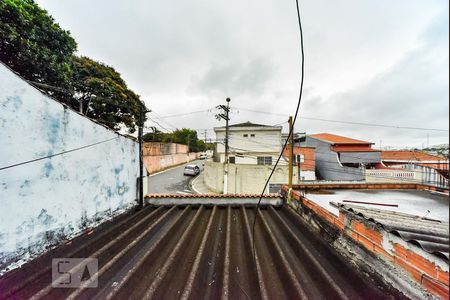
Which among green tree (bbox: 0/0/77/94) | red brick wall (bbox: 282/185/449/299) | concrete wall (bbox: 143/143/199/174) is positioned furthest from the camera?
concrete wall (bbox: 143/143/199/174)

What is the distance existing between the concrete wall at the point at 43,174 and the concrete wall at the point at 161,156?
1574 cm

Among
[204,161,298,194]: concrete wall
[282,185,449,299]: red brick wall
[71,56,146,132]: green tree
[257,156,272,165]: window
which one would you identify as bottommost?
[204,161,298,194]: concrete wall

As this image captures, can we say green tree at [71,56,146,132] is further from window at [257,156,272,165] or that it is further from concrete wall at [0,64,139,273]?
window at [257,156,272,165]

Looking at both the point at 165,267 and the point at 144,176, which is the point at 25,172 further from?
the point at 144,176

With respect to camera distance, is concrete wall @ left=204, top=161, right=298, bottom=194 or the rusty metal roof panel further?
concrete wall @ left=204, top=161, right=298, bottom=194

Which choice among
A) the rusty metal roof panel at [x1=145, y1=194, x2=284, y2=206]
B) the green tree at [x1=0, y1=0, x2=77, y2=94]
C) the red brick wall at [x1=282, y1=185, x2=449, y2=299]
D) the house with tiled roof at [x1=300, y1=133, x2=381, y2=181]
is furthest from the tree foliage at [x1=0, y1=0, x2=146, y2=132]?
the house with tiled roof at [x1=300, y1=133, x2=381, y2=181]

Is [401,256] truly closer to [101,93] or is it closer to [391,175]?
[391,175]

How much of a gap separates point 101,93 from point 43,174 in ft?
47.2

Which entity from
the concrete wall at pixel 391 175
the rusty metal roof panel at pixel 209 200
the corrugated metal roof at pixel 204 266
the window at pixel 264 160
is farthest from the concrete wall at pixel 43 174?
the window at pixel 264 160

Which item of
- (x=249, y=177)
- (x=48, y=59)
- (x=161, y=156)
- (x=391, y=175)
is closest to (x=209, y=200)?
(x=249, y=177)

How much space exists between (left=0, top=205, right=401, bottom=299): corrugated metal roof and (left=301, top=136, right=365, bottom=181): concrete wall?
1683 centimetres

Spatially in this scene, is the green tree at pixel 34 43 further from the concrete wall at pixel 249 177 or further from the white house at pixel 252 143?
the white house at pixel 252 143

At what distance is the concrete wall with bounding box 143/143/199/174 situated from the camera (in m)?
18.2

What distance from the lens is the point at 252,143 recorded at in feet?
61.8
